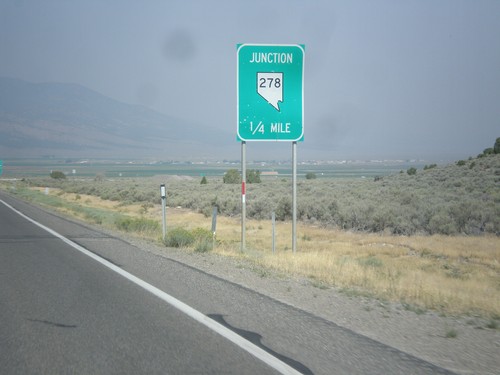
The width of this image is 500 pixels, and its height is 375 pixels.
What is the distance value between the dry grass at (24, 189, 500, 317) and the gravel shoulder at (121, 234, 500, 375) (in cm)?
58

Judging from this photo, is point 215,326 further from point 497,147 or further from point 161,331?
point 497,147

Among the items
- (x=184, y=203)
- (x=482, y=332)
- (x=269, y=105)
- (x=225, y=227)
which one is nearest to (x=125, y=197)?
(x=184, y=203)

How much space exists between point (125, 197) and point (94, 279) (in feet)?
164

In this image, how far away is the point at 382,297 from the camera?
32.5 feet

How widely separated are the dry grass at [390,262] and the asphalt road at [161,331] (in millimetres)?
2359

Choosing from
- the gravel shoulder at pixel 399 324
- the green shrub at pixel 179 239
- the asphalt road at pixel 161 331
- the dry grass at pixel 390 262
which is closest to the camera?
the asphalt road at pixel 161 331

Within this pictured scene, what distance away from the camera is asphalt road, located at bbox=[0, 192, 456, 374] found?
603cm

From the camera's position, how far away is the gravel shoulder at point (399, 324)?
650 centimetres

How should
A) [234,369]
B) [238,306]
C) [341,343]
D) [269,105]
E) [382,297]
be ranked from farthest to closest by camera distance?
[269,105] → [382,297] → [238,306] → [341,343] → [234,369]

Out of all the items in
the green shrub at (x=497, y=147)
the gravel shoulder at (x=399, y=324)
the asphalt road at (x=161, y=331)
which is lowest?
the gravel shoulder at (x=399, y=324)

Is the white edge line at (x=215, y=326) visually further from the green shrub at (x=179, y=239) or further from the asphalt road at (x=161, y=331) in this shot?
the green shrub at (x=179, y=239)

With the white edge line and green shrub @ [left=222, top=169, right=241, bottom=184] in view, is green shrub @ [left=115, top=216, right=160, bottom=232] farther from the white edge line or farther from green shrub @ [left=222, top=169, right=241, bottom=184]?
green shrub @ [left=222, top=169, right=241, bottom=184]

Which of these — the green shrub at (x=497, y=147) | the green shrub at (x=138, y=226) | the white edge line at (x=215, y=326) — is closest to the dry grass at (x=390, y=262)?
the green shrub at (x=138, y=226)

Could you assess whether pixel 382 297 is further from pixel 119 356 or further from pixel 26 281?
pixel 26 281
